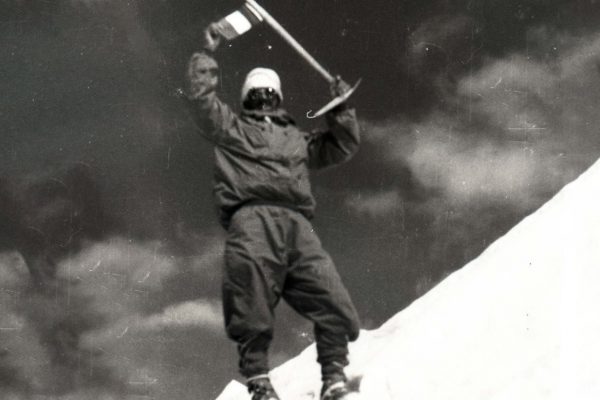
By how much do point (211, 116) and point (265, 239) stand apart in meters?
0.76

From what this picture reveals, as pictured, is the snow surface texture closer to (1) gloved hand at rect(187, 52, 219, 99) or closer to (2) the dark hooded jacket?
(2) the dark hooded jacket

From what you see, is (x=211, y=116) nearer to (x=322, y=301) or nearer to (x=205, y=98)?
(x=205, y=98)

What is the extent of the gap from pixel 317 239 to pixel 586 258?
2.42 metres

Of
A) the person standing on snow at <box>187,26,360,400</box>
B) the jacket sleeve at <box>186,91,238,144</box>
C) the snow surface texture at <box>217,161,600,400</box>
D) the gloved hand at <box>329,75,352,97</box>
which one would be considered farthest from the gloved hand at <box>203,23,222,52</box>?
the snow surface texture at <box>217,161,600,400</box>

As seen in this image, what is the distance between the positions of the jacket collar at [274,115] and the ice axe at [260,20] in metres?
0.21

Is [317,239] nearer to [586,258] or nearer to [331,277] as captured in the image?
[331,277]

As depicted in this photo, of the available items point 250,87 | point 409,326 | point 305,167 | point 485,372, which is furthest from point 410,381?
point 250,87

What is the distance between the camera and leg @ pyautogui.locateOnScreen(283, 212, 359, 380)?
4812 millimetres

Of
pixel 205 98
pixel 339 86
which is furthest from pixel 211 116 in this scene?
pixel 339 86

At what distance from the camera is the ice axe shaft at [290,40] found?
4949mm

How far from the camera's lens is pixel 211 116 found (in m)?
4.94

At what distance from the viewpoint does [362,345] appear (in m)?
7.42

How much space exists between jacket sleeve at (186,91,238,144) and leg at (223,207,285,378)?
479mm

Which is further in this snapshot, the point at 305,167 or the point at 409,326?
the point at 409,326
